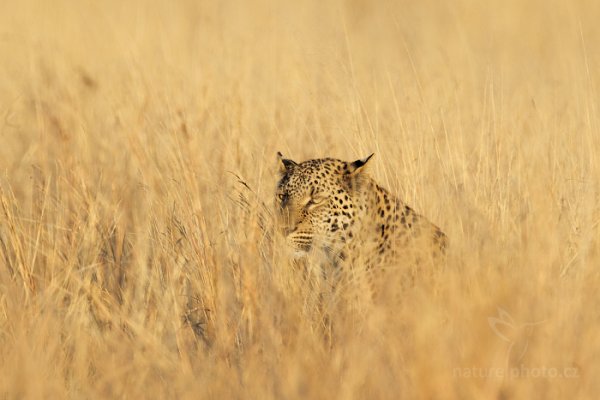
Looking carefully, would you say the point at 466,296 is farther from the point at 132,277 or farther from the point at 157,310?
the point at 132,277

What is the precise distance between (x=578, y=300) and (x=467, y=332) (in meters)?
0.47

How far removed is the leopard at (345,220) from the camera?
4.63 metres

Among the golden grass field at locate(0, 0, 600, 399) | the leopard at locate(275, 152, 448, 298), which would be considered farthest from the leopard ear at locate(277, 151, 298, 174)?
the golden grass field at locate(0, 0, 600, 399)

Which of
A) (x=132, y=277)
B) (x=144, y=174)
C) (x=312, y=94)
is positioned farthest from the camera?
(x=312, y=94)

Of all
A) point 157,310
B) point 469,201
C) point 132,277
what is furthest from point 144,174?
point 469,201

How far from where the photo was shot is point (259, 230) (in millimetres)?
4680

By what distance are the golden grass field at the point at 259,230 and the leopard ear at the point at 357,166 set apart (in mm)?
473

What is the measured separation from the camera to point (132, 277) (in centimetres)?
482

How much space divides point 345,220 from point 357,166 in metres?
0.28

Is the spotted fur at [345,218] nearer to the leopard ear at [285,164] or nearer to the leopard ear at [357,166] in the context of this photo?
the leopard ear at [357,166]

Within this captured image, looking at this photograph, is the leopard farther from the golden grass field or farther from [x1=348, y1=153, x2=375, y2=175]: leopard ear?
the golden grass field

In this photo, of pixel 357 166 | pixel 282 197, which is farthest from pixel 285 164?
pixel 357 166

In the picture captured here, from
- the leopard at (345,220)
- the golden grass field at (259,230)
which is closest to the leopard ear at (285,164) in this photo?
the leopard at (345,220)

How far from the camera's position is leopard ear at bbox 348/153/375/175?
4.76 m
